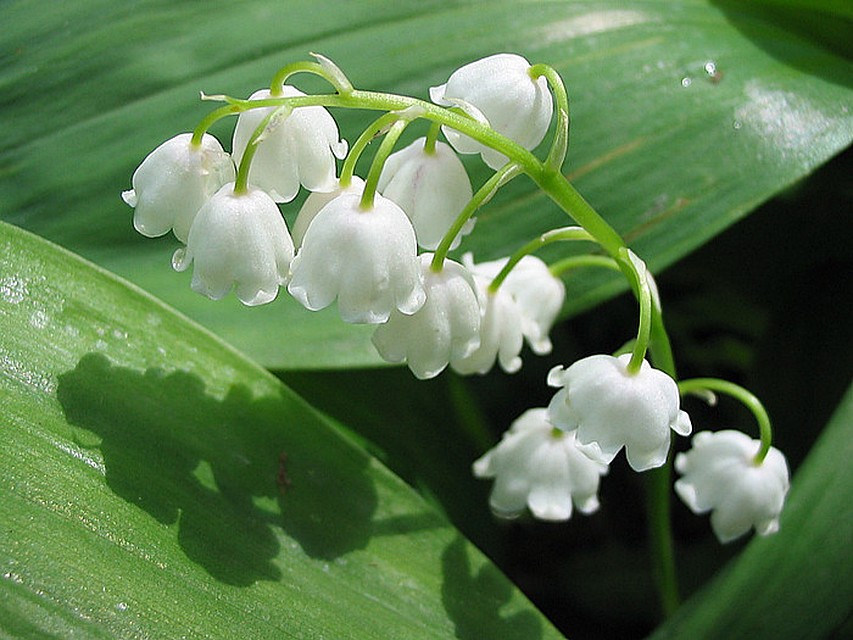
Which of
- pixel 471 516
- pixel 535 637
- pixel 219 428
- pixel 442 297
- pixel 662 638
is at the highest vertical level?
pixel 442 297

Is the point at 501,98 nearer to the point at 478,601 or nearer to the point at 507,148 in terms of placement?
the point at 507,148

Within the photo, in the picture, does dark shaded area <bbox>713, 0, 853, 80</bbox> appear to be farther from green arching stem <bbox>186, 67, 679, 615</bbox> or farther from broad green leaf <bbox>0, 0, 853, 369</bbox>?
green arching stem <bbox>186, 67, 679, 615</bbox>

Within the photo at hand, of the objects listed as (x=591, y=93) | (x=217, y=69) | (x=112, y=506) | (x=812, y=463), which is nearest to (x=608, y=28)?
(x=591, y=93)

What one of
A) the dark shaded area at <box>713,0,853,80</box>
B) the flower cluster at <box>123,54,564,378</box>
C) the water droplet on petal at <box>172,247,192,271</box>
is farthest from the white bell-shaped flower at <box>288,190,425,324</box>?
the dark shaded area at <box>713,0,853,80</box>

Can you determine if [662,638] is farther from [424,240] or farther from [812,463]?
[424,240]

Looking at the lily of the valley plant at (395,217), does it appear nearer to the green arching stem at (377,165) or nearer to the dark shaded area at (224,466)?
the green arching stem at (377,165)

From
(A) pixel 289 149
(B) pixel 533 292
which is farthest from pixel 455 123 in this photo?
(B) pixel 533 292
